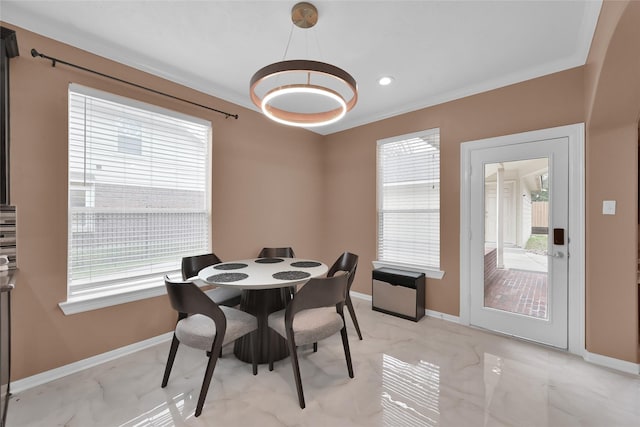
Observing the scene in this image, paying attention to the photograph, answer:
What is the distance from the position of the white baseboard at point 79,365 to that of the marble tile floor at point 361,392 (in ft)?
0.21

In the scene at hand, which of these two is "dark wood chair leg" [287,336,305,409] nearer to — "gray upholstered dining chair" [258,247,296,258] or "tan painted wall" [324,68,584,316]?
"gray upholstered dining chair" [258,247,296,258]

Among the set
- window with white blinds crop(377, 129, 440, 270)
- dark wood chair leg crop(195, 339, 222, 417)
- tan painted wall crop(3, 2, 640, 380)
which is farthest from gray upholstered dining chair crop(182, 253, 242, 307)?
window with white blinds crop(377, 129, 440, 270)

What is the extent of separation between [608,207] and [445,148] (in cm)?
153

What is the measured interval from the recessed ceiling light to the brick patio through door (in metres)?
2.14

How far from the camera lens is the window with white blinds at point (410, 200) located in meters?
3.46

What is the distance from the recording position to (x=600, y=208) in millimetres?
2312

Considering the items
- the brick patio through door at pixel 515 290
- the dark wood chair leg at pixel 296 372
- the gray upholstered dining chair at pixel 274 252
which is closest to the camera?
the dark wood chair leg at pixel 296 372

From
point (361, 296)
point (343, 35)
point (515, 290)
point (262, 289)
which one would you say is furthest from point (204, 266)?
point (515, 290)

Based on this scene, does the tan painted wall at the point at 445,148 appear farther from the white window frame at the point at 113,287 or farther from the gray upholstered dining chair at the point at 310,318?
the white window frame at the point at 113,287

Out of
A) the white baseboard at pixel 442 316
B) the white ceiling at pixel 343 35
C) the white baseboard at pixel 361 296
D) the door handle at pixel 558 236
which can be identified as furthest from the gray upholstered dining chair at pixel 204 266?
the door handle at pixel 558 236

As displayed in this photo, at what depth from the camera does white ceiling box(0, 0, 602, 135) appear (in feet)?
6.28

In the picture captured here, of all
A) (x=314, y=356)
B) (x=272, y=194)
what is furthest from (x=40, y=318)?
(x=272, y=194)

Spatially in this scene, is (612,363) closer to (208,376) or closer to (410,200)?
(410,200)

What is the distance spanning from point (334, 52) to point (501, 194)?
2.23 m
